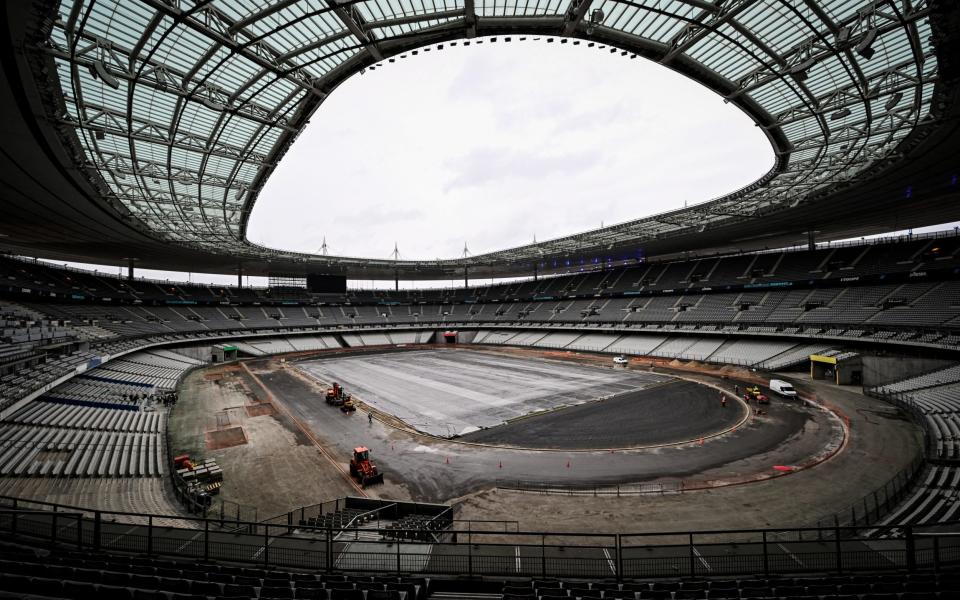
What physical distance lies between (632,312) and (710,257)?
1722 cm

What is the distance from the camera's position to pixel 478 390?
34.7 meters

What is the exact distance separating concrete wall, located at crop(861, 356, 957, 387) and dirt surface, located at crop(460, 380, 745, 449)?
13712mm

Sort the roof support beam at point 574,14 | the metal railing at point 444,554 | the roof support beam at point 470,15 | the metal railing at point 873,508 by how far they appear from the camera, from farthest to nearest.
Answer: the roof support beam at point 470,15, the roof support beam at point 574,14, the metal railing at point 873,508, the metal railing at point 444,554

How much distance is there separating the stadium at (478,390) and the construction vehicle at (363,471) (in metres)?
0.18

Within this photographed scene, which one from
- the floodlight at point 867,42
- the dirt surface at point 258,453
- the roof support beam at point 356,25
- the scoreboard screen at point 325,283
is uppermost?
the roof support beam at point 356,25

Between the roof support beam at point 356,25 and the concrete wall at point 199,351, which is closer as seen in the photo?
the roof support beam at point 356,25

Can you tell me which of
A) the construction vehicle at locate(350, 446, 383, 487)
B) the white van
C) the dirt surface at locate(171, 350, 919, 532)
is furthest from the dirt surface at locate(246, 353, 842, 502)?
the white van

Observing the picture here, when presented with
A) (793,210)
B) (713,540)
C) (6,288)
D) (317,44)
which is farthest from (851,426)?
(6,288)

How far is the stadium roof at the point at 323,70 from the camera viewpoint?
13.5 m

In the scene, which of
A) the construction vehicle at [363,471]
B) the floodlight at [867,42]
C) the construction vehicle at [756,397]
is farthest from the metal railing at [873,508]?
the construction vehicle at [363,471]

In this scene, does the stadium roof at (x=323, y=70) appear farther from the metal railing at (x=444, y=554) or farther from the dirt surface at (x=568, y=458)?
the dirt surface at (x=568, y=458)

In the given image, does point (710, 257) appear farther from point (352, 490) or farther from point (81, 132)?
point (81, 132)

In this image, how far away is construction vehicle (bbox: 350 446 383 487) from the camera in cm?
1712

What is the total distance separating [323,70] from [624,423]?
24.8 m
